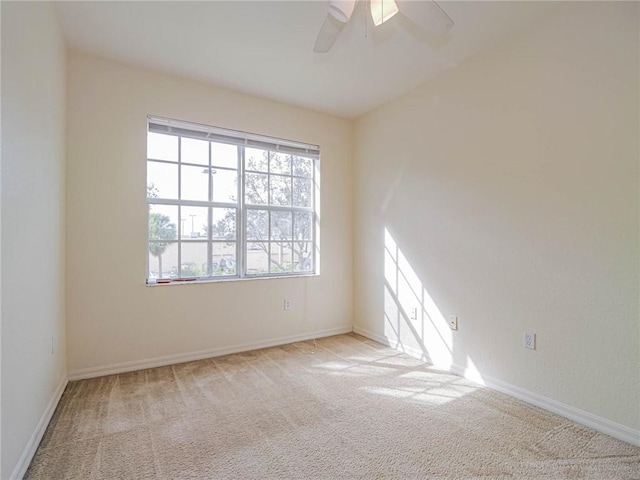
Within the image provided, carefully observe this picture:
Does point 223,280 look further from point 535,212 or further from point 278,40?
point 535,212

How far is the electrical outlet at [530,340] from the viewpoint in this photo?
234cm

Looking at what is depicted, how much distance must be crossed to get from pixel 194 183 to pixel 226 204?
0.36m

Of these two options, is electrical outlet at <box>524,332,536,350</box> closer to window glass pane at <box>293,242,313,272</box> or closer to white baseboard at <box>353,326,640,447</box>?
white baseboard at <box>353,326,640,447</box>

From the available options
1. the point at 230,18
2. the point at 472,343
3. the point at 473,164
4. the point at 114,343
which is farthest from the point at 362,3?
the point at 114,343

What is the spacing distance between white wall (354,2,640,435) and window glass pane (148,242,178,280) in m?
2.23

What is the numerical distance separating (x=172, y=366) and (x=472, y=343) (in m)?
2.61

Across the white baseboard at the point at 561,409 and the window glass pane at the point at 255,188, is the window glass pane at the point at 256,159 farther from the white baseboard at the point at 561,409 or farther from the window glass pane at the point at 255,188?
the white baseboard at the point at 561,409

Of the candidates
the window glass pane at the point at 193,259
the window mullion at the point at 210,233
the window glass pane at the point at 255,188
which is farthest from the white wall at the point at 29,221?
the window glass pane at the point at 255,188

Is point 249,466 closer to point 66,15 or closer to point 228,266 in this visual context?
point 228,266

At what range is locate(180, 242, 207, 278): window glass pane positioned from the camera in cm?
318

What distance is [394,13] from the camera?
5.73 feet

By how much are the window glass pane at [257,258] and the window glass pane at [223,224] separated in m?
0.23

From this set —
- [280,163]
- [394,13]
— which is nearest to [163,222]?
[280,163]

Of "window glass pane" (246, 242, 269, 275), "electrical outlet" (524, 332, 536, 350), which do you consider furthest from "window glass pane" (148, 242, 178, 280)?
"electrical outlet" (524, 332, 536, 350)
